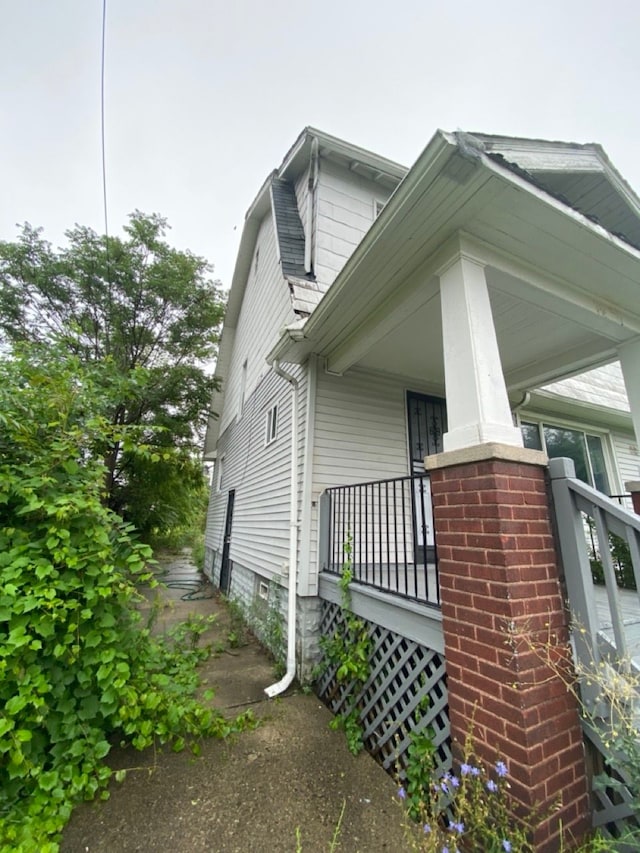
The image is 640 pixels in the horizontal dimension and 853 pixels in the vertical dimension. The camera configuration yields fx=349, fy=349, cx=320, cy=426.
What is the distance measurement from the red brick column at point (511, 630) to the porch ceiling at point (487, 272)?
1492 mm

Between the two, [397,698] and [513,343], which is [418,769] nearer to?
[397,698]

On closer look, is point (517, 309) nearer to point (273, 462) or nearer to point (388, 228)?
point (388, 228)

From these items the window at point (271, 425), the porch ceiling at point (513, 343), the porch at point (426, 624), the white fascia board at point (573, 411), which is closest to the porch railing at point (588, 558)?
the porch at point (426, 624)

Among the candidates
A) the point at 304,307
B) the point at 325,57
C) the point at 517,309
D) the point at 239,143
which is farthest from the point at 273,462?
the point at 239,143

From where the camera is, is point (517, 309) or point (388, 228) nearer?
point (388, 228)

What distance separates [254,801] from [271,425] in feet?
13.6

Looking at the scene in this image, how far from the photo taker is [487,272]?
2615 mm

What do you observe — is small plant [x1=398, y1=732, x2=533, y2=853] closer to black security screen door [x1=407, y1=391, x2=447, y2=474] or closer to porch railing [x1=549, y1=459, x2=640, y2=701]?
porch railing [x1=549, y1=459, x2=640, y2=701]

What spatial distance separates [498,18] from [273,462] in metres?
7.58

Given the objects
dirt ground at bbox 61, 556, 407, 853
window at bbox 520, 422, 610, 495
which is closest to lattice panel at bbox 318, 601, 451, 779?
dirt ground at bbox 61, 556, 407, 853

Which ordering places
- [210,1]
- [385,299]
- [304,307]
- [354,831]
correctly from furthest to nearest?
[210,1] → [304,307] → [385,299] → [354,831]

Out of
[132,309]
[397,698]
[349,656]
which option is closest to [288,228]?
[349,656]

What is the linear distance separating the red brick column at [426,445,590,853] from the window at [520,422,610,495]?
4.72 meters

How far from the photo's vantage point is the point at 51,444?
8.25 feet
